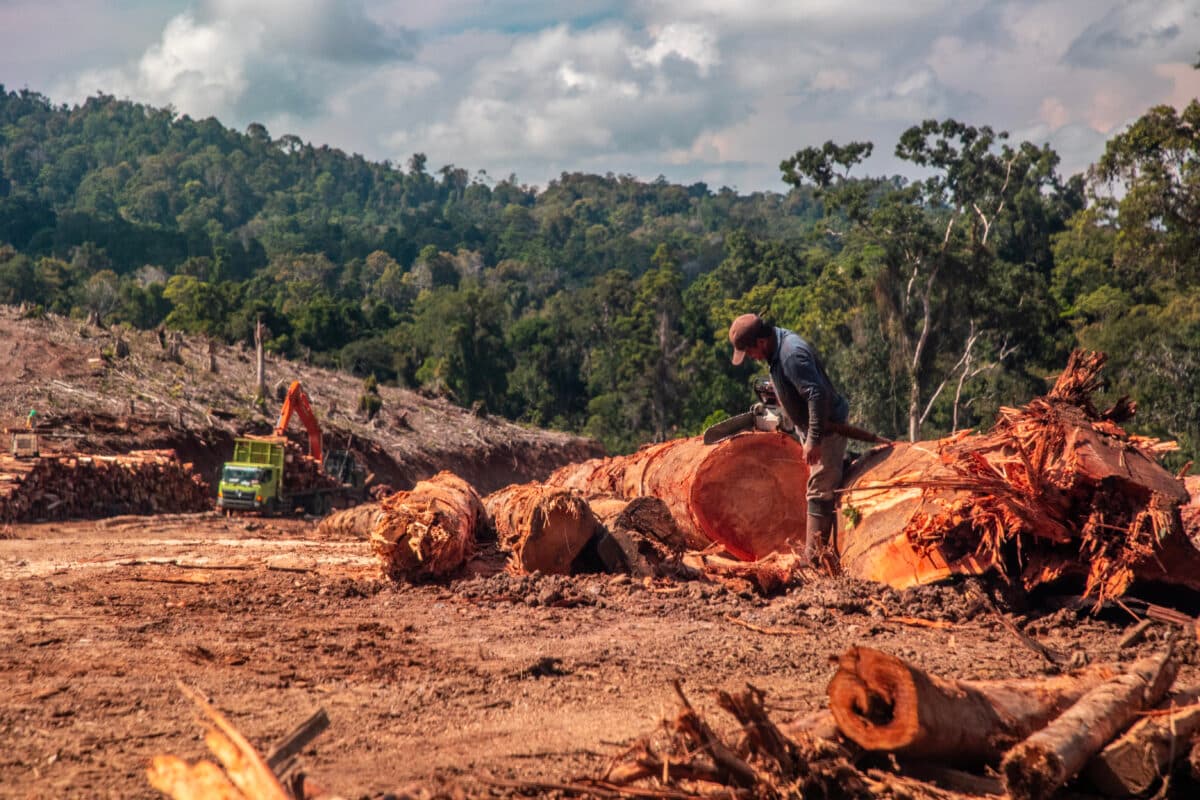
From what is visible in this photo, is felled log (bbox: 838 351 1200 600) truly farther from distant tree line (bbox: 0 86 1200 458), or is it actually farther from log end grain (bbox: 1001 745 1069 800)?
distant tree line (bbox: 0 86 1200 458)

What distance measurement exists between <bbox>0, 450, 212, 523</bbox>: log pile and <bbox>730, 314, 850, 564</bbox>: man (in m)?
13.1

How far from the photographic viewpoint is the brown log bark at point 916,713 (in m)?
3.06

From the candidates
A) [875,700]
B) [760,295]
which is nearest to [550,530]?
[875,700]

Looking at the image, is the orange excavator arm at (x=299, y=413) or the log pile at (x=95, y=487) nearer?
the log pile at (x=95, y=487)

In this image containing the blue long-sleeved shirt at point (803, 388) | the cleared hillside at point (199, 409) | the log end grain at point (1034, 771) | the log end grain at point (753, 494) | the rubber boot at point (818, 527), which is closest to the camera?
the log end grain at point (1034, 771)

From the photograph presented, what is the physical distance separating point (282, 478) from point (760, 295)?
41437 millimetres

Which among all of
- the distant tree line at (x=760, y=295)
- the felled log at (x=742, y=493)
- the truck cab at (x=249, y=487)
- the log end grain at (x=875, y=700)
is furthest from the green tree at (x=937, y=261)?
the log end grain at (x=875, y=700)

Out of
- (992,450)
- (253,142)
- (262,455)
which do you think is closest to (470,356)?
(262,455)

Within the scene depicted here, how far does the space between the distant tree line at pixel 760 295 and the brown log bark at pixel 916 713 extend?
23601mm

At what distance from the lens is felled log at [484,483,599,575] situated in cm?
741

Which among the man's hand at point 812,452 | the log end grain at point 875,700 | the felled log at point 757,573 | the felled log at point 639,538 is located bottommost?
the felled log at point 757,573

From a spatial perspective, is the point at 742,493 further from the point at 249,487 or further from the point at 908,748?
the point at 249,487

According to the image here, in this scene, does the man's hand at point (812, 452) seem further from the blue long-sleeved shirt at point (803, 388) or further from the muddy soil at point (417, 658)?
the muddy soil at point (417, 658)

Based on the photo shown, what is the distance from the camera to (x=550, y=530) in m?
7.48
